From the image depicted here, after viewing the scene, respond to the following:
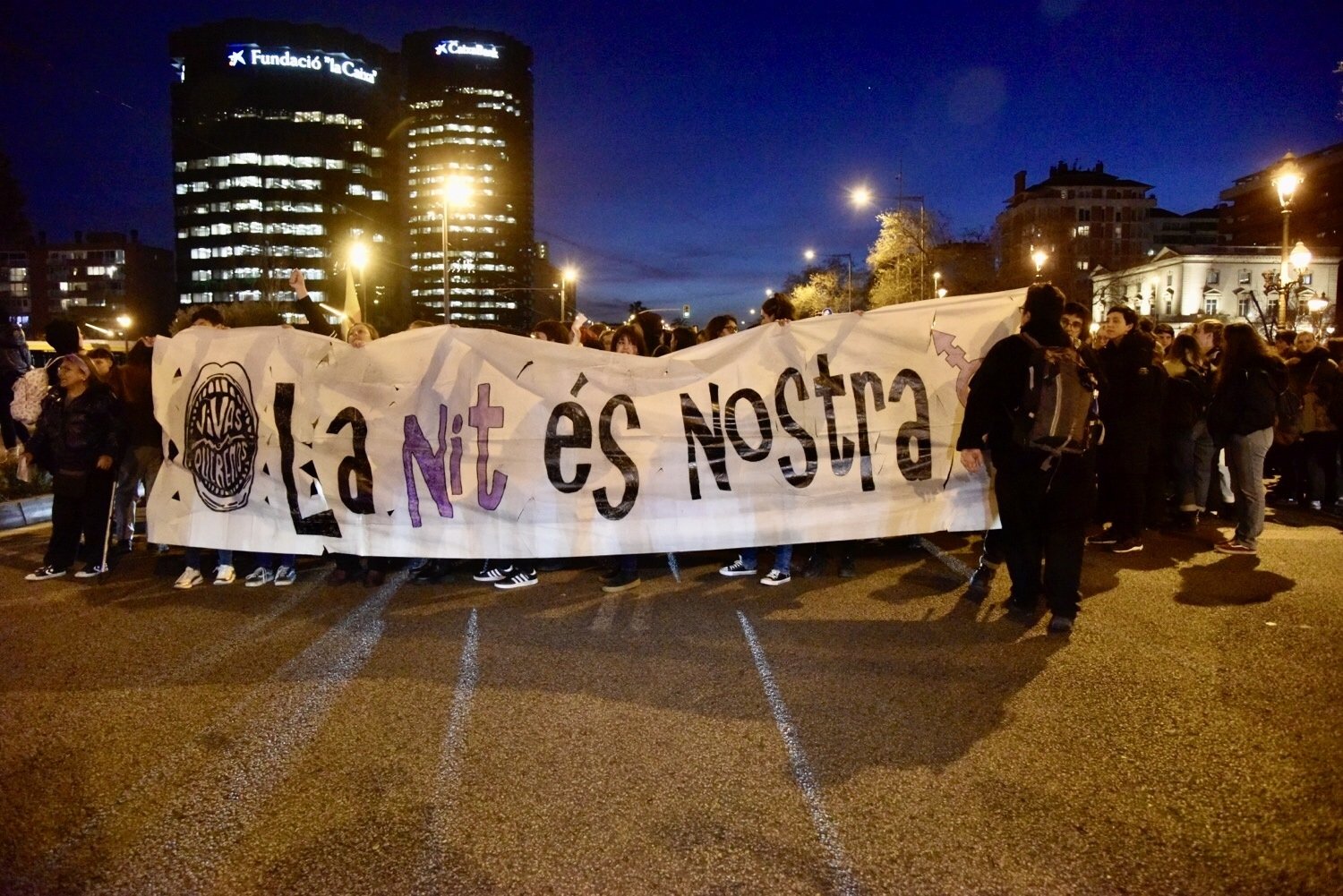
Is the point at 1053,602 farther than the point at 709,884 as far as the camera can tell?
Yes

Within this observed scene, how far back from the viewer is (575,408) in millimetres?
5992

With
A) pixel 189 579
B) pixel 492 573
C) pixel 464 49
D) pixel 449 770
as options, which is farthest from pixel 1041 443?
pixel 464 49

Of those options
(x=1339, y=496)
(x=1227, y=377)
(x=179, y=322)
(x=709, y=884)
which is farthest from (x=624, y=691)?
(x=1339, y=496)

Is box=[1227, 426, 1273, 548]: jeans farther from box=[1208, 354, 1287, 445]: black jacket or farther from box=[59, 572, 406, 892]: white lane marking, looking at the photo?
box=[59, 572, 406, 892]: white lane marking

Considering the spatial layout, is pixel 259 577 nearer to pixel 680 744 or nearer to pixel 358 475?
pixel 358 475

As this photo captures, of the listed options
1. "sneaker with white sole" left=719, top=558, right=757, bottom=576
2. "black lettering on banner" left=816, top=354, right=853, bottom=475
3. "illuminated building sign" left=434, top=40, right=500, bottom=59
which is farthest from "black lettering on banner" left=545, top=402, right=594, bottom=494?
"illuminated building sign" left=434, top=40, right=500, bottom=59

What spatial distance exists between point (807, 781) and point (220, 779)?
2.26 meters

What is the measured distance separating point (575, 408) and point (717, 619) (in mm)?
1862

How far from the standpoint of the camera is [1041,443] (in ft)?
15.5

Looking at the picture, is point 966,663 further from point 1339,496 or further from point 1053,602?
point 1339,496

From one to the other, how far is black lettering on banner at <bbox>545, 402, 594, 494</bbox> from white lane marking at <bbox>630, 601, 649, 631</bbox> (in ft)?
3.20

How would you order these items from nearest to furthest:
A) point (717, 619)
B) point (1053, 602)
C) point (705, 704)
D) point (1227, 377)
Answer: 1. point (705, 704)
2. point (1053, 602)
3. point (717, 619)
4. point (1227, 377)

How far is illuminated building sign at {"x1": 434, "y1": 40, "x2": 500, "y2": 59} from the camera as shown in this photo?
548 feet

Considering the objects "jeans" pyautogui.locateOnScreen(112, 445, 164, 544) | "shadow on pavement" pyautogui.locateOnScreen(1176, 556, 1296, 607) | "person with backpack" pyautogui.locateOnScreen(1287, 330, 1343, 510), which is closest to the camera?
"shadow on pavement" pyautogui.locateOnScreen(1176, 556, 1296, 607)
